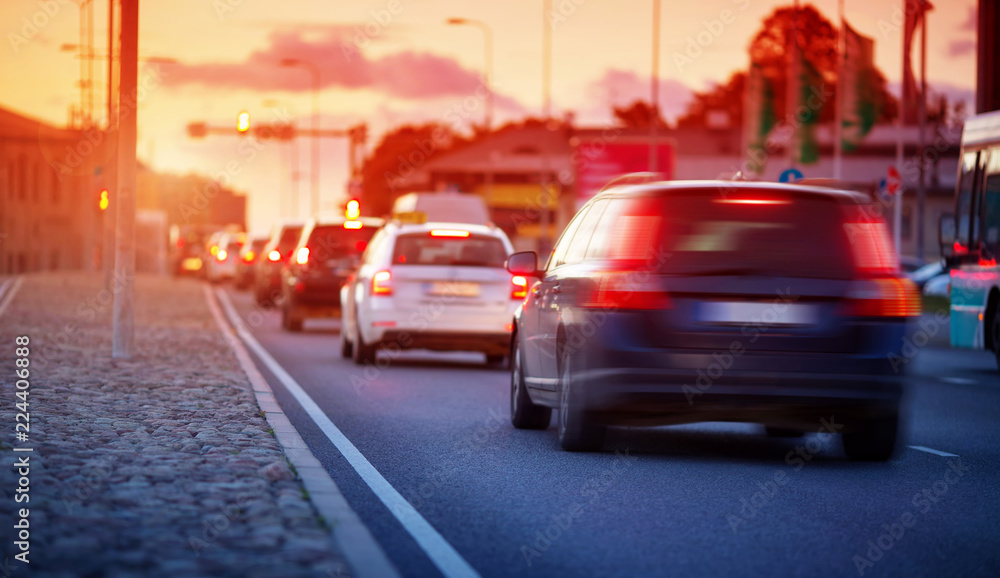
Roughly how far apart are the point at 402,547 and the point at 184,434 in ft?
12.6

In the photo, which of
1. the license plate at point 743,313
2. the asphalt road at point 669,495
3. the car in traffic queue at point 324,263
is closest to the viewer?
the asphalt road at point 669,495

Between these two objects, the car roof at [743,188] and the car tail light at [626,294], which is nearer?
the car tail light at [626,294]

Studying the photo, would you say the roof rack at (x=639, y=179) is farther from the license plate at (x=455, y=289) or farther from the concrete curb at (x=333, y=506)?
the license plate at (x=455, y=289)

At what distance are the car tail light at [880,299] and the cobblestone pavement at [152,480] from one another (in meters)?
3.41

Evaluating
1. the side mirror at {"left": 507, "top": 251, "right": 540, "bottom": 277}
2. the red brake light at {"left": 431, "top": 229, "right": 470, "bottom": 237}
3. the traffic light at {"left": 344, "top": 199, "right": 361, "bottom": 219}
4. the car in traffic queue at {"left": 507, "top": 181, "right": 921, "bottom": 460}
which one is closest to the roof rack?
the car in traffic queue at {"left": 507, "top": 181, "right": 921, "bottom": 460}

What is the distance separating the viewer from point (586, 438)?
1069cm

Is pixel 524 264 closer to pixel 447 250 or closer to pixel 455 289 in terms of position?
pixel 455 289

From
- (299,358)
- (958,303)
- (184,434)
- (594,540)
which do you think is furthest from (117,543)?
(958,303)

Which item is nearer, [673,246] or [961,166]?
[673,246]

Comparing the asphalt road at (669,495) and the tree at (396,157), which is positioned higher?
the tree at (396,157)

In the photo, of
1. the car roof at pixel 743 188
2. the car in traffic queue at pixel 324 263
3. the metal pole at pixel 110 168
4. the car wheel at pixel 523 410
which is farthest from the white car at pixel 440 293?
the car roof at pixel 743 188

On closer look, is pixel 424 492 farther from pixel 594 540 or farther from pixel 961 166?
pixel 961 166

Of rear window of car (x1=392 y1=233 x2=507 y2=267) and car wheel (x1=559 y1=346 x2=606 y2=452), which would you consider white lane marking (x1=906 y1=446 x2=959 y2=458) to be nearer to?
car wheel (x1=559 y1=346 x2=606 y2=452)

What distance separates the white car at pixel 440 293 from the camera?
18594 millimetres
